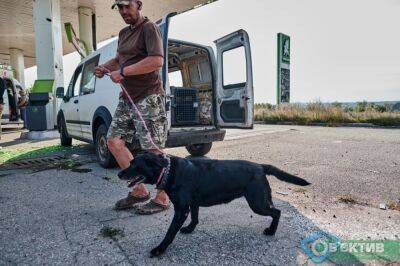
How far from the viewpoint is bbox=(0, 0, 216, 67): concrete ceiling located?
560 inches

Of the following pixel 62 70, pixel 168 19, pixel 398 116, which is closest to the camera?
pixel 168 19

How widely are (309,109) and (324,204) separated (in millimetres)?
14741

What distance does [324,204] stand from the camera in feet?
10.8

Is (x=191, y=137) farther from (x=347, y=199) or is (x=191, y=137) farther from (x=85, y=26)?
(x=85, y=26)

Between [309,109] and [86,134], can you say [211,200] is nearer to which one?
[86,134]

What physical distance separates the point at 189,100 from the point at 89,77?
206 cm

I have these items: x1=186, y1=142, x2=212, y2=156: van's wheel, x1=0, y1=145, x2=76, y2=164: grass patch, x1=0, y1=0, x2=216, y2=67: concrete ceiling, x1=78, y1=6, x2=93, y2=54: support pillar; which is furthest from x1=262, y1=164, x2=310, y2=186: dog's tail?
x1=78, y1=6, x2=93, y2=54: support pillar

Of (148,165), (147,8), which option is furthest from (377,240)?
(147,8)

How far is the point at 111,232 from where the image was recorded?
2.56m

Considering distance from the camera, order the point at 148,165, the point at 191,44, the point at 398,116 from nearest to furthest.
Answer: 1. the point at 148,165
2. the point at 191,44
3. the point at 398,116

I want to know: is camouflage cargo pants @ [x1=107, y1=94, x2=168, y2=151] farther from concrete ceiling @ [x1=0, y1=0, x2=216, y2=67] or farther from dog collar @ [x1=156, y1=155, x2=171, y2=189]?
concrete ceiling @ [x1=0, y1=0, x2=216, y2=67]

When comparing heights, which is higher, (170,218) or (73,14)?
(73,14)

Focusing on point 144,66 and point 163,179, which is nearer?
point 163,179

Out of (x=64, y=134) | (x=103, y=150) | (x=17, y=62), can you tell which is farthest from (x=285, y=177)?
(x=17, y=62)
